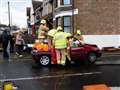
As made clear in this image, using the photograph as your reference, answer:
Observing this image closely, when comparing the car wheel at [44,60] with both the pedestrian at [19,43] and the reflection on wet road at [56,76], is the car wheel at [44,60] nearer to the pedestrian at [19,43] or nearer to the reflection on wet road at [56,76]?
the reflection on wet road at [56,76]

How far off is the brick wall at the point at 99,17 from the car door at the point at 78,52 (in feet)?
57.6

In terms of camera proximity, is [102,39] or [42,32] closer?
[42,32]

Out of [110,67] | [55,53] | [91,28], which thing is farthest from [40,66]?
[91,28]

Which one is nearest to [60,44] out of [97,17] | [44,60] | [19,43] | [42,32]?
[44,60]

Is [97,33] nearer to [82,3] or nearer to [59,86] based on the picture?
[82,3]

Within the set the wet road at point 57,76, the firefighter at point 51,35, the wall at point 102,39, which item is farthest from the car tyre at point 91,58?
the wall at point 102,39

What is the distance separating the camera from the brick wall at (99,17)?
38.9 m

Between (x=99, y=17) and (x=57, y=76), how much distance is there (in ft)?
75.1

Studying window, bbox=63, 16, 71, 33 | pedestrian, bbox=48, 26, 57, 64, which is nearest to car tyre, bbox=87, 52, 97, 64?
pedestrian, bbox=48, 26, 57, 64

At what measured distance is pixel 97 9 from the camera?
39.2m

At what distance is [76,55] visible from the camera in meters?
21.2

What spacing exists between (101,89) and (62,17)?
31066 mm

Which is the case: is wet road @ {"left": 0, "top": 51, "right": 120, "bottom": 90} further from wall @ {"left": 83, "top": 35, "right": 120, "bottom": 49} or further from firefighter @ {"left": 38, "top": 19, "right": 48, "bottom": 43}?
wall @ {"left": 83, "top": 35, "right": 120, "bottom": 49}

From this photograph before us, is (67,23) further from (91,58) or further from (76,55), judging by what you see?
(76,55)
